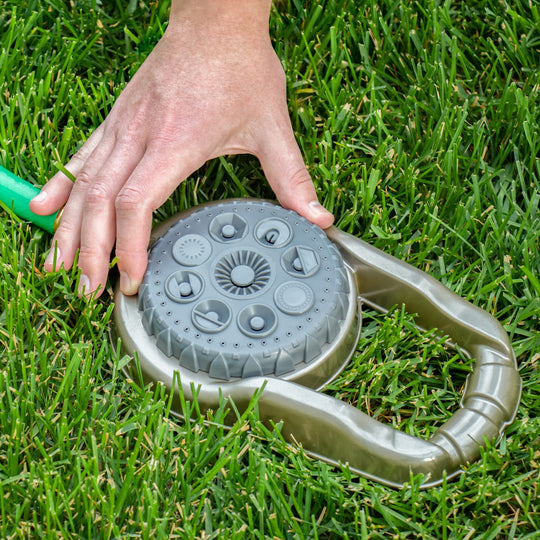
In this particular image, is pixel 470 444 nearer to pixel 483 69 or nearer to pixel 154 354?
pixel 154 354

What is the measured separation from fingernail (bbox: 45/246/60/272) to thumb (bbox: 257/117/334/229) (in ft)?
1.76

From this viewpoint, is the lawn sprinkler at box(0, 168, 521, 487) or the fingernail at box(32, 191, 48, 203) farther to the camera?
the fingernail at box(32, 191, 48, 203)

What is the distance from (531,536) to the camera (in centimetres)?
147

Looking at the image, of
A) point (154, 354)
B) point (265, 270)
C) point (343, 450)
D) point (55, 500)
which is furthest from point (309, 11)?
point (55, 500)

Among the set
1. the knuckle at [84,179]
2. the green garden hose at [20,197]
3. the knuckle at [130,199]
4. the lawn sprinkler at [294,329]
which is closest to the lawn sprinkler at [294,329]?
the lawn sprinkler at [294,329]

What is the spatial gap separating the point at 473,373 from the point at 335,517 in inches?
17.1

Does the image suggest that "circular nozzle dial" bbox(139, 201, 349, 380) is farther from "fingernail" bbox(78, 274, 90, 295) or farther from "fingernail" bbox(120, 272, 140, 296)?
"fingernail" bbox(78, 274, 90, 295)

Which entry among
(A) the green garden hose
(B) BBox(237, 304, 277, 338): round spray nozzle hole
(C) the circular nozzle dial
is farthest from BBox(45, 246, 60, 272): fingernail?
(B) BBox(237, 304, 277, 338): round spray nozzle hole

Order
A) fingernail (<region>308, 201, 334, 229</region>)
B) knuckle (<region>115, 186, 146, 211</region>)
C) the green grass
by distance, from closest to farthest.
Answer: the green grass
knuckle (<region>115, 186, 146, 211</region>)
fingernail (<region>308, 201, 334, 229</region>)

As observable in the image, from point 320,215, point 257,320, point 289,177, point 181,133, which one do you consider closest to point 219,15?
point 181,133

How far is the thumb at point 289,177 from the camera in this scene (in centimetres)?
178

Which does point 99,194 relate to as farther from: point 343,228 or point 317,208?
point 343,228

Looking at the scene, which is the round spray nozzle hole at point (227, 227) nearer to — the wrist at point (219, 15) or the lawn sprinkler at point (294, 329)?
the lawn sprinkler at point (294, 329)

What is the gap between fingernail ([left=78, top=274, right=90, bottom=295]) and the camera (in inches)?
66.7
